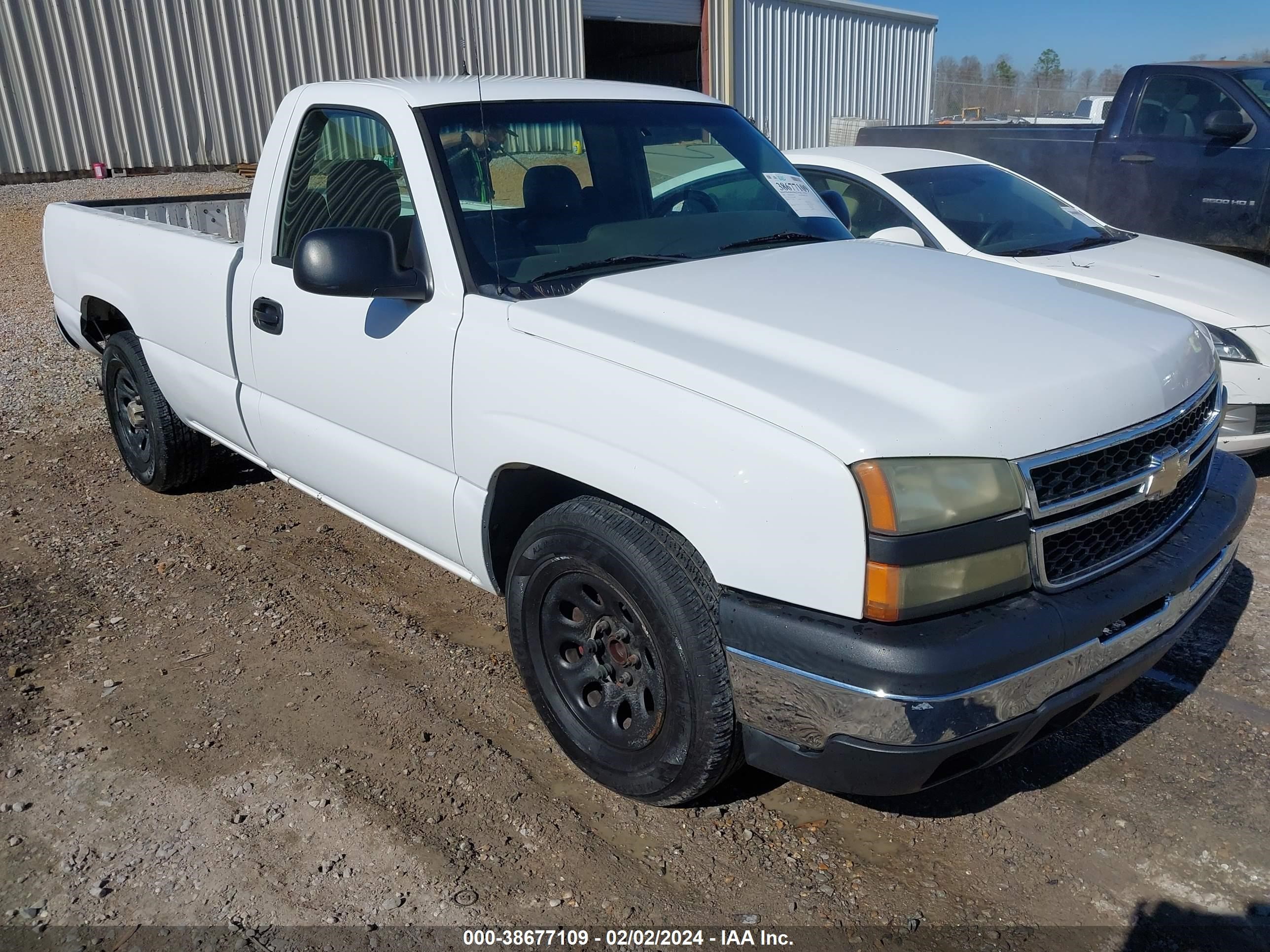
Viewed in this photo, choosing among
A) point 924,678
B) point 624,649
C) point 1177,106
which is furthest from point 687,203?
point 1177,106

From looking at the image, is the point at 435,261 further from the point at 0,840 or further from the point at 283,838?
the point at 0,840

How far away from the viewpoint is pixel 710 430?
7.68 feet

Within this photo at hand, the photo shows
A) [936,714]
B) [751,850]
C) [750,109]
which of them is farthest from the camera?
[750,109]

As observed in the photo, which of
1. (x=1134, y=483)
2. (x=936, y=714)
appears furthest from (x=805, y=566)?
(x=1134, y=483)

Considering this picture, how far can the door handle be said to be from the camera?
377 cm

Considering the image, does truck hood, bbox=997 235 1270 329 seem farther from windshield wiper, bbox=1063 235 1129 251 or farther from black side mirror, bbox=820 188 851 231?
black side mirror, bbox=820 188 851 231

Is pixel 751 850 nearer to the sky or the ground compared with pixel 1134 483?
nearer to the ground

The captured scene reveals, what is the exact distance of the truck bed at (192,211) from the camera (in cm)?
602

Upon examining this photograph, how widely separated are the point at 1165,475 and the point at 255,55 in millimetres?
16127

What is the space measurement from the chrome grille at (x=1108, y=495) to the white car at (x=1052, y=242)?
1.96 meters

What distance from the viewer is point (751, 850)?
2.76 metres

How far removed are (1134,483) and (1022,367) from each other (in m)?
0.42

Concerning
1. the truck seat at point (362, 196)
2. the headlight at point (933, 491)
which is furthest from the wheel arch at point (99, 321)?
the headlight at point (933, 491)

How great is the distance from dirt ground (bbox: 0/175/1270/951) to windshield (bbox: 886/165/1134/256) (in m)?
2.49
